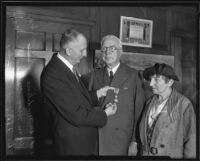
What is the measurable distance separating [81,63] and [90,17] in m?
0.28

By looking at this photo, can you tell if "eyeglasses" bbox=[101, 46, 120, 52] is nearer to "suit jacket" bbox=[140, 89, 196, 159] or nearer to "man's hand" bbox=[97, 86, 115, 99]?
"man's hand" bbox=[97, 86, 115, 99]

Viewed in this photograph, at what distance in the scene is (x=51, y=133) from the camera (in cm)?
156

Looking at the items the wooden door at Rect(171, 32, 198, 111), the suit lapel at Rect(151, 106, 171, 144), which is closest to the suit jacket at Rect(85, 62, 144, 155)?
the suit lapel at Rect(151, 106, 171, 144)

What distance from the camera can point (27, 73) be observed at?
1574 mm

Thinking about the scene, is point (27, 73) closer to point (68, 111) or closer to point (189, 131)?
point (68, 111)

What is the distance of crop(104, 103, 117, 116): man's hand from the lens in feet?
5.19

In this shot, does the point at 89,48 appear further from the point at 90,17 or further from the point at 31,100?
the point at 31,100

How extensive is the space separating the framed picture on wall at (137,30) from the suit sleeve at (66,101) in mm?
447

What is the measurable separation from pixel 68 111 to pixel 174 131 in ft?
1.97

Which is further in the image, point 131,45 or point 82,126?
point 131,45

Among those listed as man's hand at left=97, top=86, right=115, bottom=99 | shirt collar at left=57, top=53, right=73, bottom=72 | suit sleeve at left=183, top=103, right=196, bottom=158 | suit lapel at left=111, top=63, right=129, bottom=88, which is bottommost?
suit sleeve at left=183, top=103, right=196, bottom=158

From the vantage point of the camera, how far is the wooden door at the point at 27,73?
5.14 feet

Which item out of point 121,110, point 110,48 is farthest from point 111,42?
point 121,110
